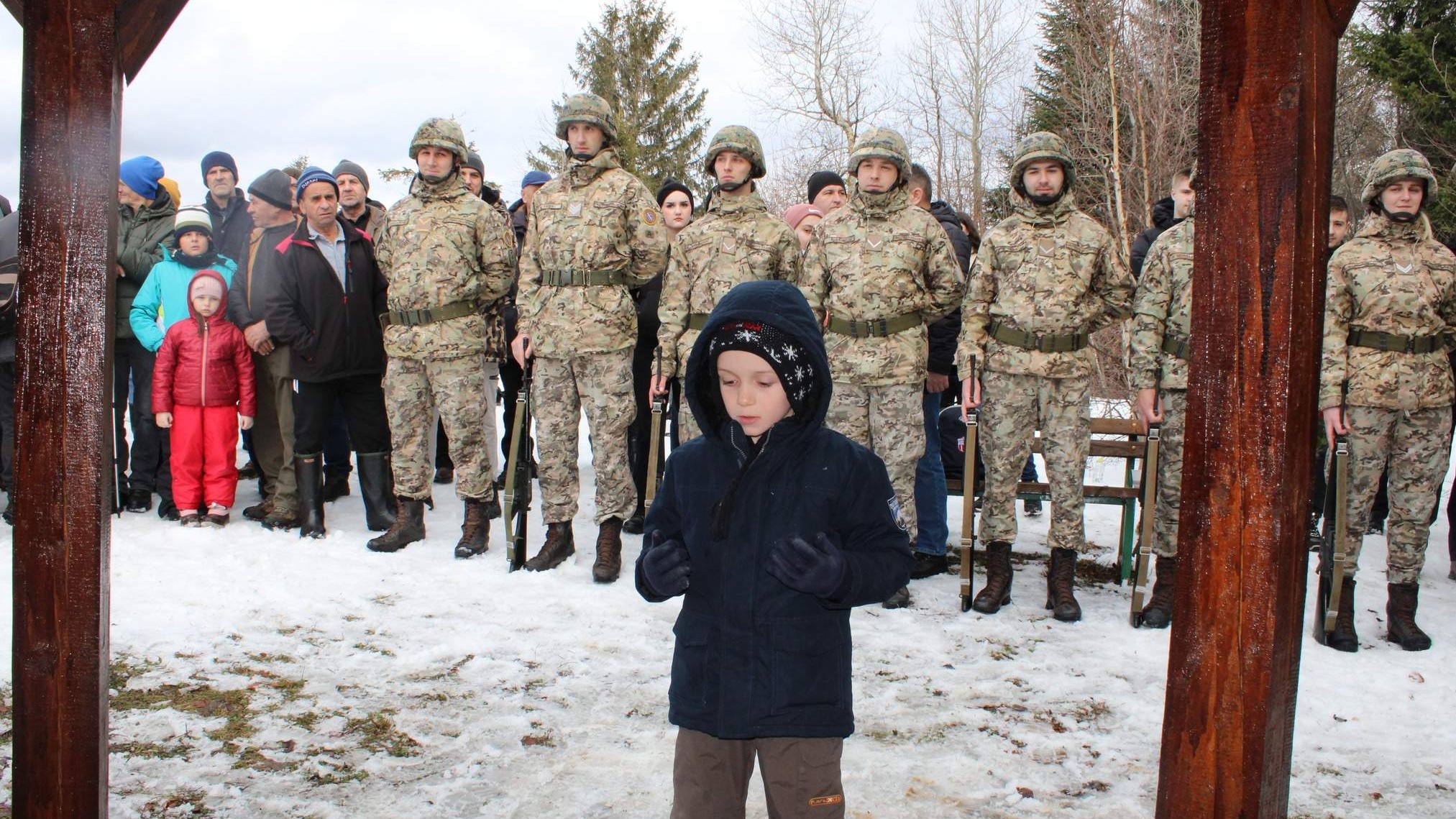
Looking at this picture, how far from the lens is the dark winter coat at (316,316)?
680cm

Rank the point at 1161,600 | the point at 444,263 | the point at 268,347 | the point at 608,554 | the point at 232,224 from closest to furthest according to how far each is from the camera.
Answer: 1. the point at 1161,600
2. the point at 608,554
3. the point at 444,263
4. the point at 268,347
5. the point at 232,224

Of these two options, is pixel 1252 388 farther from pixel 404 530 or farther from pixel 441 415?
pixel 404 530

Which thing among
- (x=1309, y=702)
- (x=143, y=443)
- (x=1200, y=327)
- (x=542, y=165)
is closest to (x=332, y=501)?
(x=143, y=443)

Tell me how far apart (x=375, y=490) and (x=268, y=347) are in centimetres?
114

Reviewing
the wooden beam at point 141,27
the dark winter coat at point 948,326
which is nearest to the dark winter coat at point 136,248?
the dark winter coat at point 948,326

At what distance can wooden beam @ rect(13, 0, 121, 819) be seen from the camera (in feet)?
7.59

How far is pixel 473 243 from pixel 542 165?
999 inches

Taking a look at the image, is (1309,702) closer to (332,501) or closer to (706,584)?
(706,584)

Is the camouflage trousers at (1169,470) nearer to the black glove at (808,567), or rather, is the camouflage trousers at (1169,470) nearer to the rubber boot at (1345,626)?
the rubber boot at (1345,626)

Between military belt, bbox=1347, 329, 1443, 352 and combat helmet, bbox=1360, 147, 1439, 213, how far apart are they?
2.07 ft

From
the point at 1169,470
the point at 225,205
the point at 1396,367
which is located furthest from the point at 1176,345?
the point at 225,205

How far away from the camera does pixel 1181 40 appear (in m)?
21.5

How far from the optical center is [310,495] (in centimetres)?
675

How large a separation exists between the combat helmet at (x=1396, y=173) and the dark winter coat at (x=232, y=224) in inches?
284
